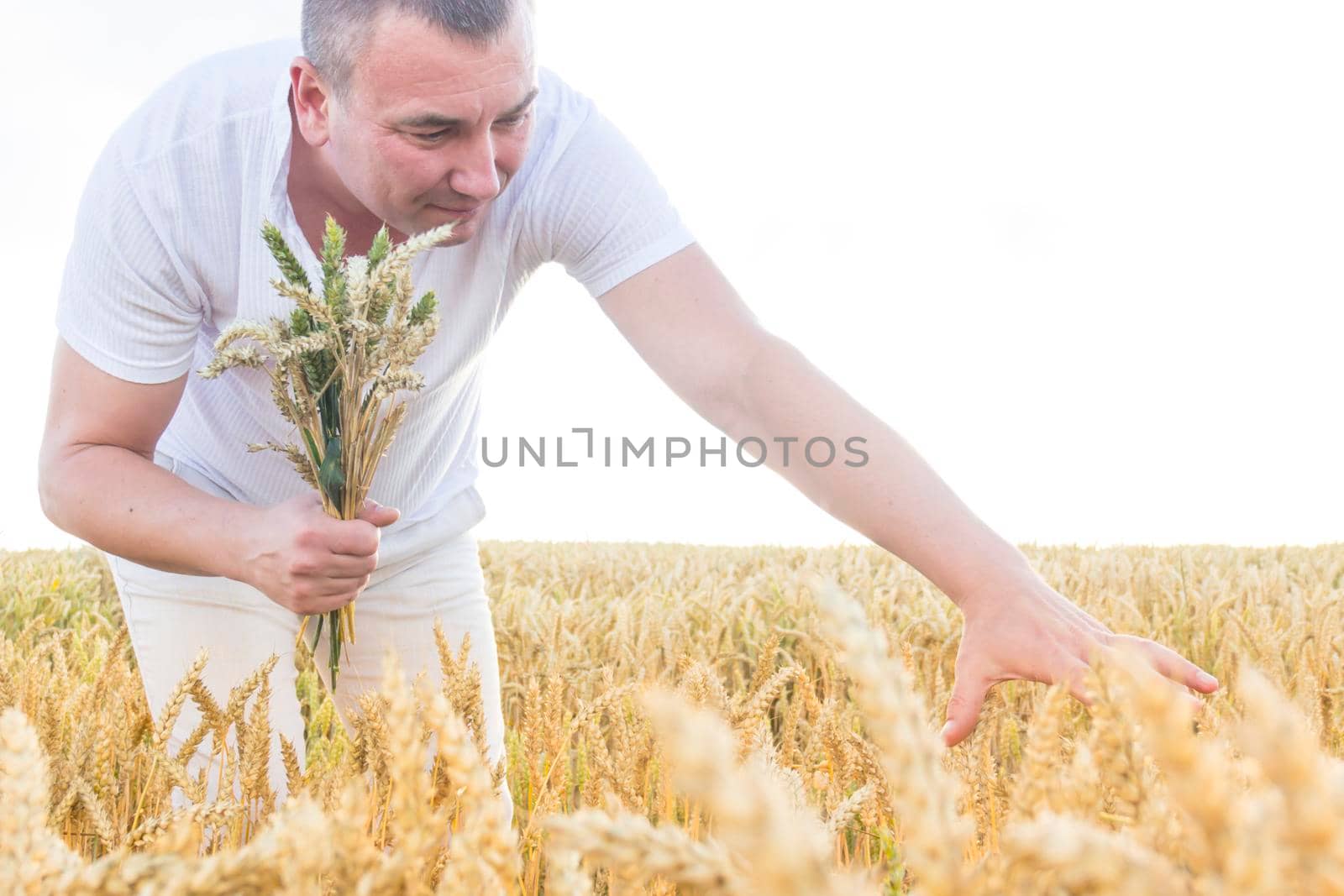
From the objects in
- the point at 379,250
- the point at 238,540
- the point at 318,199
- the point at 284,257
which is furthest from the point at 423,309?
the point at 318,199

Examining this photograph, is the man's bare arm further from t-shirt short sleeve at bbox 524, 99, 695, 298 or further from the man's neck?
t-shirt short sleeve at bbox 524, 99, 695, 298

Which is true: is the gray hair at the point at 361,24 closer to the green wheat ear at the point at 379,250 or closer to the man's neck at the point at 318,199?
the man's neck at the point at 318,199

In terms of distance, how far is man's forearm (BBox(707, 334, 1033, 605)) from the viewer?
210cm

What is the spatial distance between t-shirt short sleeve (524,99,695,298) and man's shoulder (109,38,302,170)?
74 cm

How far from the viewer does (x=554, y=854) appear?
2.30 ft

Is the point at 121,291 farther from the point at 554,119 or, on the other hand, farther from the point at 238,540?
the point at 554,119

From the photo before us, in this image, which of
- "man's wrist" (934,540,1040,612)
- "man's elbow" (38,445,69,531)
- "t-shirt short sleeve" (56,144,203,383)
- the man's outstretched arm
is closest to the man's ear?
"t-shirt short sleeve" (56,144,203,383)

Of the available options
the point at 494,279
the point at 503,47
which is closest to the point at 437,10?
the point at 503,47

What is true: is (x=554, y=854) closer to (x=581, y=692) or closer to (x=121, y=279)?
(x=121, y=279)

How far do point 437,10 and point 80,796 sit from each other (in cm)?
169

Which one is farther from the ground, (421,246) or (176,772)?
(421,246)

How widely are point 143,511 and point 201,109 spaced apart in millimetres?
1044

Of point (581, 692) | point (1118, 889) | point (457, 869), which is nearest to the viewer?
point (1118, 889)

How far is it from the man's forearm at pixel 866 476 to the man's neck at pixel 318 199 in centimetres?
104
